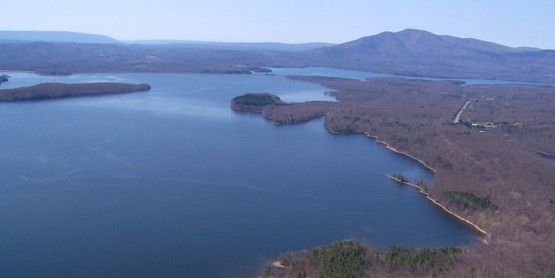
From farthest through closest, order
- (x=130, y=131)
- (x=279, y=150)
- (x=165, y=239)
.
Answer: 1. (x=130, y=131)
2. (x=279, y=150)
3. (x=165, y=239)

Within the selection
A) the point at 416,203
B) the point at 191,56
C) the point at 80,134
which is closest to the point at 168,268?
the point at 416,203

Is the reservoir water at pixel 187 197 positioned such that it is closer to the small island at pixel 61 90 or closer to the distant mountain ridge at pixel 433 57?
the small island at pixel 61 90

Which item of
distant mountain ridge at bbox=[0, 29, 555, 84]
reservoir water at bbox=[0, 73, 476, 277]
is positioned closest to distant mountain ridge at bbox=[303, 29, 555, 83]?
distant mountain ridge at bbox=[0, 29, 555, 84]

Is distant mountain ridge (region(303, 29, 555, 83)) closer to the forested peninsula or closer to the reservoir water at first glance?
the forested peninsula

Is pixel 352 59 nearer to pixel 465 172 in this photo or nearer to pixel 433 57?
pixel 433 57

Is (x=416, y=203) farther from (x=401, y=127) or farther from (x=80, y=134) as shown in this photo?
(x=80, y=134)

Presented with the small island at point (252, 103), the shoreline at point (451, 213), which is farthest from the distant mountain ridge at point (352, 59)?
the shoreline at point (451, 213)

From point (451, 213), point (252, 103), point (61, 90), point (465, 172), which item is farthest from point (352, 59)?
point (451, 213)
